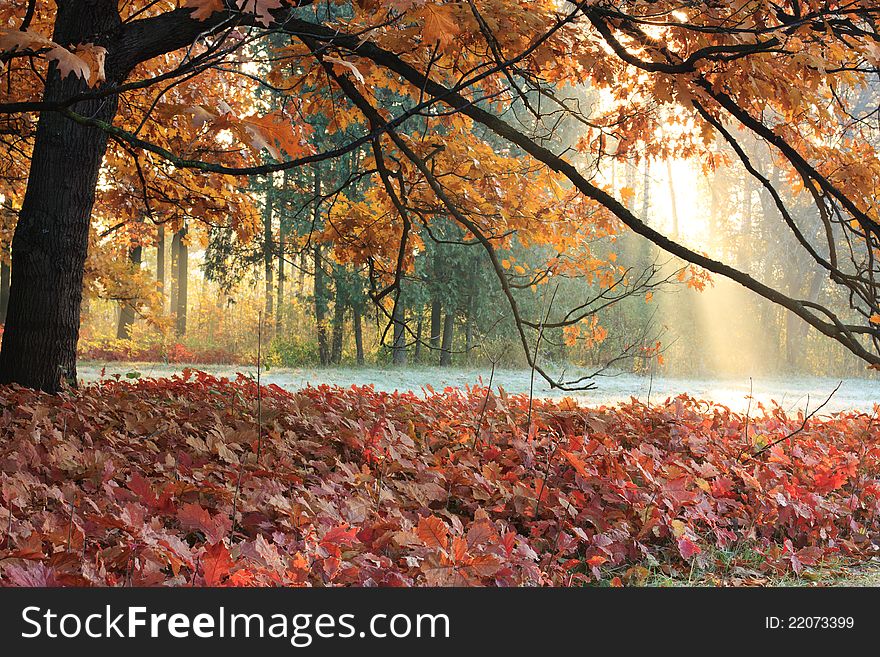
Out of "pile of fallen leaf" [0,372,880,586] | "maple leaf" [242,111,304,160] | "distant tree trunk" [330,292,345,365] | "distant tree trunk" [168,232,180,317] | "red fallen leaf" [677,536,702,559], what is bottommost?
"red fallen leaf" [677,536,702,559]

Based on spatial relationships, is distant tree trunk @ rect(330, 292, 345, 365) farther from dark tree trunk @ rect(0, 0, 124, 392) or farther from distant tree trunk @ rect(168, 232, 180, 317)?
dark tree trunk @ rect(0, 0, 124, 392)

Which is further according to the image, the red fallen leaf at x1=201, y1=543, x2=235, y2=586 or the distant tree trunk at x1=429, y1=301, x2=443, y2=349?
the distant tree trunk at x1=429, y1=301, x2=443, y2=349

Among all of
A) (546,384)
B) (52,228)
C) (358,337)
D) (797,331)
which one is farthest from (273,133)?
(797,331)

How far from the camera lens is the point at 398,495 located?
3449 mm

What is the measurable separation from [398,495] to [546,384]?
13.0m

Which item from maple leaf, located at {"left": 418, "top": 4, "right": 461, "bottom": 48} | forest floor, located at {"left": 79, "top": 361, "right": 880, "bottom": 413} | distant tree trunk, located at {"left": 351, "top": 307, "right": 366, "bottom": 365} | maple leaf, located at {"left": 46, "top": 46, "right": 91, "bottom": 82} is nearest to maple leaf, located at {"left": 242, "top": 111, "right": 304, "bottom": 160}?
maple leaf, located at {"left": 46, "top": 46, "right": 91, "bottom": 82}

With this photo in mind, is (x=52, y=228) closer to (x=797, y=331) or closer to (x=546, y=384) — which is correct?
(x=546, y=384)

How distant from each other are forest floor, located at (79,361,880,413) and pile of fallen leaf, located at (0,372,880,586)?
8281 mm

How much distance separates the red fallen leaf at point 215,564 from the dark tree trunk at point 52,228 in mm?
4528

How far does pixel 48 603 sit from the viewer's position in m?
1.97

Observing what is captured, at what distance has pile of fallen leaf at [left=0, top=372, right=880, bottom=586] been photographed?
2.35m

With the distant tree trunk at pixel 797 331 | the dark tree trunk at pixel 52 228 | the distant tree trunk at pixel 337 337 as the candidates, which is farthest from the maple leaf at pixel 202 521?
the distant tree trunk at pixel 797 331

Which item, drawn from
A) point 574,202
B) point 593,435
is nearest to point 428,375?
point 574,202

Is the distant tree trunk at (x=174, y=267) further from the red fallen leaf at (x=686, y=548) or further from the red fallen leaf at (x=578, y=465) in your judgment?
the red fallen leaf at (x=686, y=548)
